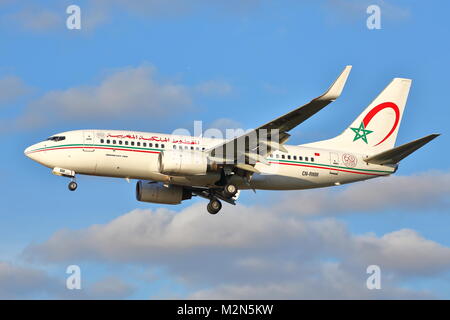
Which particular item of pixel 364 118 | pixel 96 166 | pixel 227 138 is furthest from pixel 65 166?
pixel 364 118

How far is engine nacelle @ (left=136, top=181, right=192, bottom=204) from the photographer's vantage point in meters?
55.4

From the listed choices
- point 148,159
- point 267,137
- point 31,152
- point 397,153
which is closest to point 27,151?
point 31,152

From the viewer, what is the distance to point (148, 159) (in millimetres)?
50594

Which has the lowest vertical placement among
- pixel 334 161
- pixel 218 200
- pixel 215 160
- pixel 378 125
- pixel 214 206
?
pixel 214 206

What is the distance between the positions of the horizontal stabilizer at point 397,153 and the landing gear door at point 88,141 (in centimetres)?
1640

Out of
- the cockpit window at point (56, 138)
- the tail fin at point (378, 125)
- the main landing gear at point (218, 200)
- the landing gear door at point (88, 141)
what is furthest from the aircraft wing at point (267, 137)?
the cockpit window at point (56, 138)

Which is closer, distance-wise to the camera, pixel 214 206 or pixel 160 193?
pixel 214 206

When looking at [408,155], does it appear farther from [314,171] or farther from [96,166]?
[96,166]

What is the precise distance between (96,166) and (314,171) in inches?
504

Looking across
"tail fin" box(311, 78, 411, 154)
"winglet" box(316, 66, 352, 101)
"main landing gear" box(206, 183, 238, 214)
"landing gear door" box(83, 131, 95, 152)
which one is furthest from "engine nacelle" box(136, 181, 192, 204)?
"winglet" box(316, 66, 352, 101)

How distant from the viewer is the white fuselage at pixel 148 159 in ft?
165

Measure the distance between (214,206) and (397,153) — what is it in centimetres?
1108

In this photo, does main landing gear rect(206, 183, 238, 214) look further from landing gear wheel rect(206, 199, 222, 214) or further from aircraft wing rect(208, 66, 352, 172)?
aircraft wing rect(208, 66, 352, 172)

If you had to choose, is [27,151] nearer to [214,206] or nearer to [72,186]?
[72,186]
